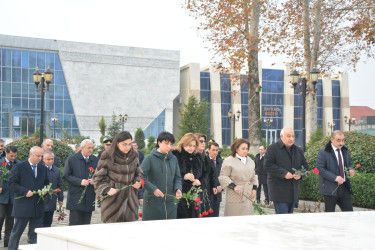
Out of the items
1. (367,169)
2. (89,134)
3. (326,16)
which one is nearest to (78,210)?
(367,169)

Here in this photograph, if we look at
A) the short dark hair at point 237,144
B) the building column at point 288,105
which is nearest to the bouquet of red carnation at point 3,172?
the short dark hair at point 237,144

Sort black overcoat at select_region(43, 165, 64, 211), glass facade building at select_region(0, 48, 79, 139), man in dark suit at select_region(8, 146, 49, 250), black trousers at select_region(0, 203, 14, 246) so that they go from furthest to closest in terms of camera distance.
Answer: glass facade building at select_region(0, 48, 79, 139)
black trousers at select_region(0, 203, 14, 246)
black overcoat at select_region(43, 165, 64, 211)
man in dark suit at select_region(8, 146, 49, 250)

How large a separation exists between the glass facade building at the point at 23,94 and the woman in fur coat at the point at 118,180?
48388 millimetres

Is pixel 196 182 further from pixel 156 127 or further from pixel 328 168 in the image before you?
pixel 156 127

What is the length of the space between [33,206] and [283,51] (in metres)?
15.7

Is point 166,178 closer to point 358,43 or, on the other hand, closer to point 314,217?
point 314,217

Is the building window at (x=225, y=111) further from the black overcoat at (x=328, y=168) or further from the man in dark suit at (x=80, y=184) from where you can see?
the man in dark suit at (x=80, y=184)

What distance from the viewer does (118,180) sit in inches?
238

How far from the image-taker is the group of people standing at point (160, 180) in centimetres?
605

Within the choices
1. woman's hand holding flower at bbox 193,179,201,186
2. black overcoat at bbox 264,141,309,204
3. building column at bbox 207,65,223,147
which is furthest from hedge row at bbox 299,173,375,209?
building column at bbox 207,65,223,147

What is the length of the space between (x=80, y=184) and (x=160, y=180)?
1642mm

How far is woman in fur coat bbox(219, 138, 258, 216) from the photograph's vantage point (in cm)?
736

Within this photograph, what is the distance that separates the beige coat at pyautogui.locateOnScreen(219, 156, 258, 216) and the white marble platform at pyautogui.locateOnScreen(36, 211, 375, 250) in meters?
1.70

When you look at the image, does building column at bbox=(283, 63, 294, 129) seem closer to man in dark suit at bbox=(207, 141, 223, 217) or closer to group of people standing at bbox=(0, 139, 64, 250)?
man in dark suit at bbox=(207, 141, 223, 217)
